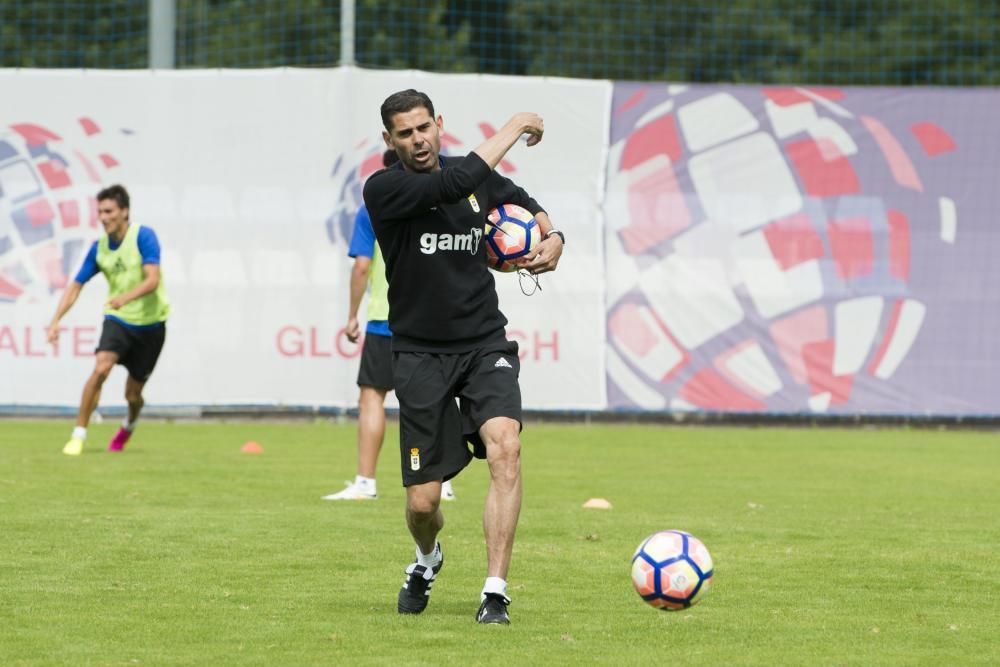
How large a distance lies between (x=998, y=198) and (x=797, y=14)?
14703 mm

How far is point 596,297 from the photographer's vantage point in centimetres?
1986

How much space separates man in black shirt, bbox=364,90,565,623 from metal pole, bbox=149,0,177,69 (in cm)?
1470

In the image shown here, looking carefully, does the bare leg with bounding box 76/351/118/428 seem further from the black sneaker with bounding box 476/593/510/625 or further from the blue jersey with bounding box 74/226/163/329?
the black sneaker with bounding box 476/593/510/625

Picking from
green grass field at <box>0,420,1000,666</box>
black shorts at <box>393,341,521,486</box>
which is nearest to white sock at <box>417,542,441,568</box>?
green grass field at <box>0,420,1000,666</box>

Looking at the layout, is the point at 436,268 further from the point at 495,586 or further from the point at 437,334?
the point at 495,586

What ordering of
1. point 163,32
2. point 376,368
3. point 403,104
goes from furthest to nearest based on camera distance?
point 163,32
point 376,368
point 403,104

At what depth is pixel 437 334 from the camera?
7504 millimetres

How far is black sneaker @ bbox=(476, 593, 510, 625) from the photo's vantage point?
7043 millimetres

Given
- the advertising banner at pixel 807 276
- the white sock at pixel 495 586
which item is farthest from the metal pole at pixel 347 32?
the white sock at pixel 495 586

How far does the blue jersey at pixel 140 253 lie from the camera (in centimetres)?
1531

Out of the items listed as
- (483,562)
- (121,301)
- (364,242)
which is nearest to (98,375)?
(121,301)

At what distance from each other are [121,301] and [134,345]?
1.87 feet

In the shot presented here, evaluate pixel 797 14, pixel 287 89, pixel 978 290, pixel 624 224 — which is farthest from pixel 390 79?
pixel 797 14

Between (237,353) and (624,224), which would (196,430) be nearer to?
(237,353)
